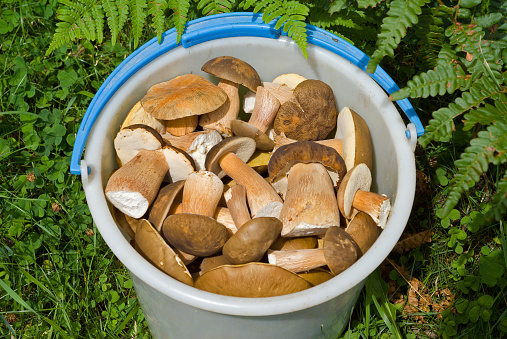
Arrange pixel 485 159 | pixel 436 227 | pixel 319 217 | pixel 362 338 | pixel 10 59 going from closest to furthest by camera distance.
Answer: pixel 485 159 < pixel 319 217 < pixel 362 338 < pixel 436 227 < pixel 10 59

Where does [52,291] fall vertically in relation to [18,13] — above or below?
below

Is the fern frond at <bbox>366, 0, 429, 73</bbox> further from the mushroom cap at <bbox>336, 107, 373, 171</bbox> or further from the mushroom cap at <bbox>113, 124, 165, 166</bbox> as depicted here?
the mushroom cap at <bbox>113, 124, 165, 166</bbox>

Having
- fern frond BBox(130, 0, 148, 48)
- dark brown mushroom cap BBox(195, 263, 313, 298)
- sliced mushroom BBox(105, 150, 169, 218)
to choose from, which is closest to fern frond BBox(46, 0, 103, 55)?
fern frond BBox(130, 0, 148, 48)

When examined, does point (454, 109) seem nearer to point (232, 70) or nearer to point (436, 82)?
point (436, 82)

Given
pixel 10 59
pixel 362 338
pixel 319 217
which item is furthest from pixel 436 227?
pixel 10 59

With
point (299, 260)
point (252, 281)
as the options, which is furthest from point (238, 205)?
point (252, 281)

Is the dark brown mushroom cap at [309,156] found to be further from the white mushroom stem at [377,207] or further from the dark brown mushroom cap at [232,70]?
the dark brown mushroom cap at [232,70]

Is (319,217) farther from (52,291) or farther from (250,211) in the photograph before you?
(52,291)
